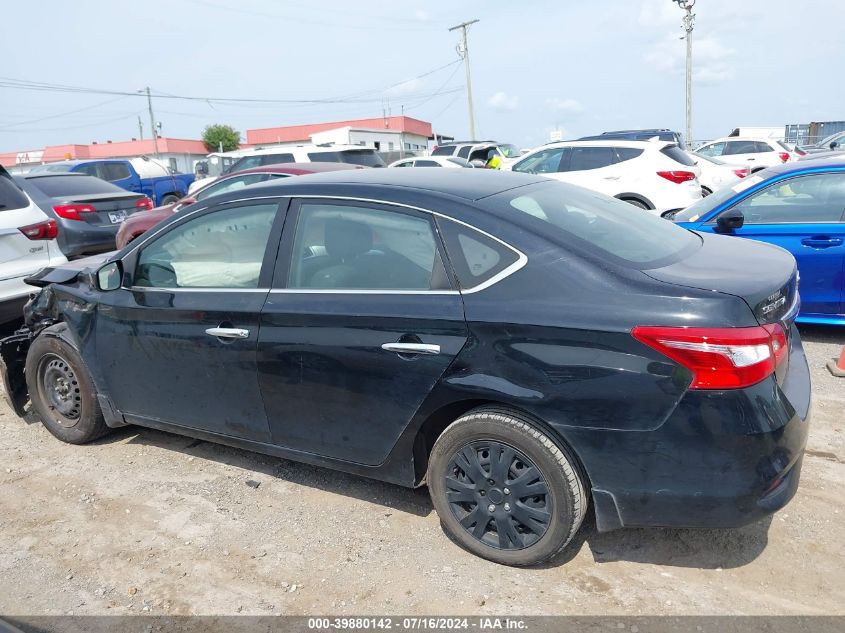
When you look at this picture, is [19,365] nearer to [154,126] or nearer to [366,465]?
[366,465]

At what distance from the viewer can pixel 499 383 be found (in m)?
2.75

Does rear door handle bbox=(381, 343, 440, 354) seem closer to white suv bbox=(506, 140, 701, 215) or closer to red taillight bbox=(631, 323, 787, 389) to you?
red taillight bbox=(631, 323, 787, 389)

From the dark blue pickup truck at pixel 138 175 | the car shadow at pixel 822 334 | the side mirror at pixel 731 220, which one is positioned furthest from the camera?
the dark blue pickup truck at pixel 138 175

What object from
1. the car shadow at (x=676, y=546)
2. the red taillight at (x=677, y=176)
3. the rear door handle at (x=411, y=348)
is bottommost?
the car shadow at (x=676, y=546)

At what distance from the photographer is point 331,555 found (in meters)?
3.19

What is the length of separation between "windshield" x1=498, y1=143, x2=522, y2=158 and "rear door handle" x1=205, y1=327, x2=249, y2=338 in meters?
19.7

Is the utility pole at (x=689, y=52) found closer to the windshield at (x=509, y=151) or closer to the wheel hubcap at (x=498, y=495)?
the windshield at (x=509, y=151)

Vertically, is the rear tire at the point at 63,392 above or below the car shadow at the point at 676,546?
above

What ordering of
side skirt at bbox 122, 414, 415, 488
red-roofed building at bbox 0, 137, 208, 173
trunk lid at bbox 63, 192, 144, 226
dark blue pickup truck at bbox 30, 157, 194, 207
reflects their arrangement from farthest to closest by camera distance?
red-roofed building at bbox 0, 137, 208, 173
dark blue pickup truck at bbox 30, 157, 194, 207
trunk lid at bbox 63, 192, 144, 226
side skirt at bbox 122, 414, 415, 488

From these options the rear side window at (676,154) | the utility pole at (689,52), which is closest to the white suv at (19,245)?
the rear side window at (676,154)

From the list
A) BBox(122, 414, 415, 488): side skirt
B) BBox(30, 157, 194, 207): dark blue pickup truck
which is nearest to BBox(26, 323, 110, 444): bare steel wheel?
BBox(122, 414, 415, 488): side skirt

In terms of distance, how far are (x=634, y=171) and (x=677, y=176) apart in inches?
23.5

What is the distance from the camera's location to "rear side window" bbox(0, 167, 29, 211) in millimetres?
5895

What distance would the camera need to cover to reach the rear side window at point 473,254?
286 cm
